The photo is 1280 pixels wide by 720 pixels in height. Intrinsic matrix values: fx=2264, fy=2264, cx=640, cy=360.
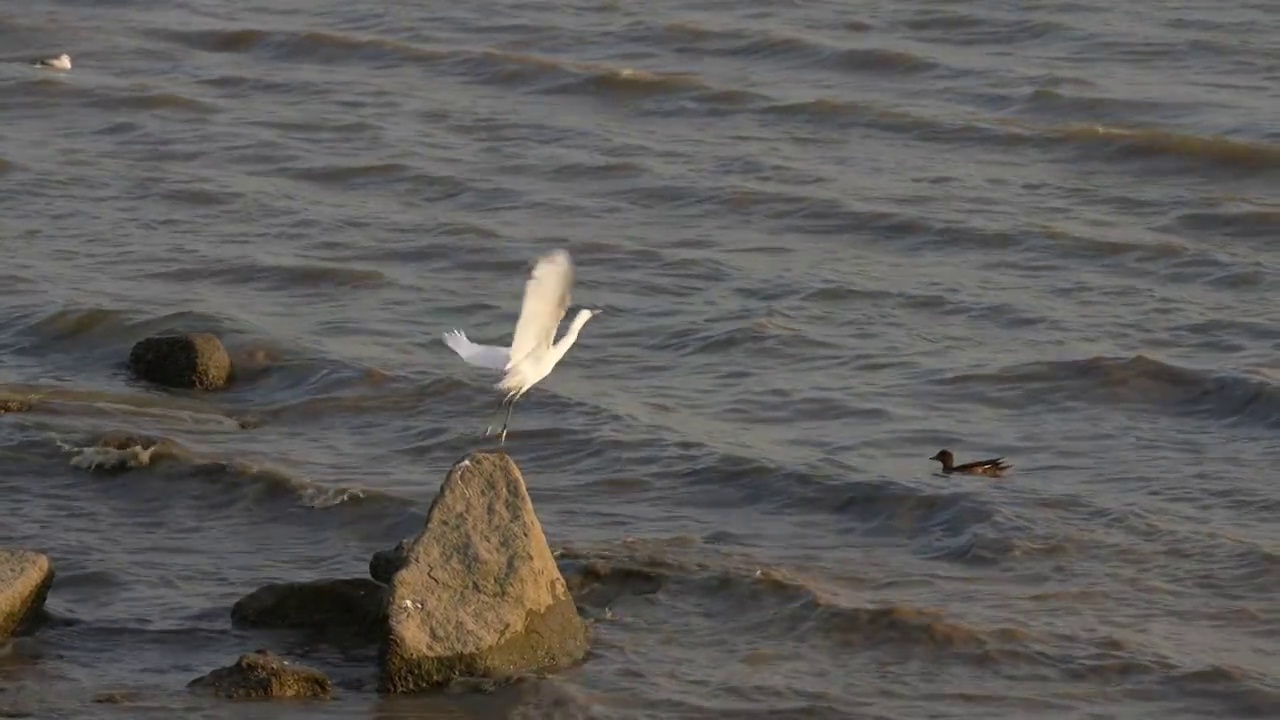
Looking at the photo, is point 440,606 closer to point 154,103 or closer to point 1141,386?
point 1141,386

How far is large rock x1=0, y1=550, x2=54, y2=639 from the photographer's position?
26.0 ft

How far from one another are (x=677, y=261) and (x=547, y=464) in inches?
152

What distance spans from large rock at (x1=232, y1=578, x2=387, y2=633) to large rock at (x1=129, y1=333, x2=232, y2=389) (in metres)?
3.60

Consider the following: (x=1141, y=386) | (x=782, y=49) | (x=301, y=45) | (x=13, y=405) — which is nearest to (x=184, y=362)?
(x=13, y=405)

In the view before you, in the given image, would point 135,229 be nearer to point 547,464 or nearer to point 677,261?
point 677,261

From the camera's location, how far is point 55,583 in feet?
28.5

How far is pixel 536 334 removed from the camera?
8359mm

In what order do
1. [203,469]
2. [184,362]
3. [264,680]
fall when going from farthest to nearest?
[184,362] → [203,469] → [264,680]

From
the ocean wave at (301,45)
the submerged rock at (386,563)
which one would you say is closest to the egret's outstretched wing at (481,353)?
the submerged rock at (386,563)

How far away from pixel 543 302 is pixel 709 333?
452cm

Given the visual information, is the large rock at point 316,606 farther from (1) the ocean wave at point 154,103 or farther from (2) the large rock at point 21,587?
(1) the ocean wave at point 154,103

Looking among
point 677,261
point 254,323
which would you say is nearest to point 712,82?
point 677,261

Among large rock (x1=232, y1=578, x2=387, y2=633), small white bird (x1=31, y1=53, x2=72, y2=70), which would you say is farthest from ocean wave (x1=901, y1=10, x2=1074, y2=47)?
large rock (x1=232, y1=578, x2=387, y2=633)

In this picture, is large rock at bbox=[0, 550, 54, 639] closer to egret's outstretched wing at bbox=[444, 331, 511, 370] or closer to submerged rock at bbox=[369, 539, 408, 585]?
submerged rock at bbox=[369, 539, 408, 585]
